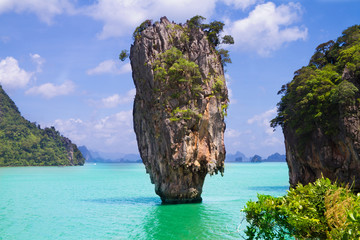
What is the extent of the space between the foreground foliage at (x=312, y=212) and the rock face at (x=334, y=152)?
12.6 m

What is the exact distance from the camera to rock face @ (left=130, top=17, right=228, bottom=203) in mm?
24672

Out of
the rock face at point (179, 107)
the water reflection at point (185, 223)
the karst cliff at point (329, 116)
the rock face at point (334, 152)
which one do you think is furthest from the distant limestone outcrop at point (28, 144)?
the karst cliff at point (329, 116)

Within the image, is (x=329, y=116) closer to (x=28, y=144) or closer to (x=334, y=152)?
(x=334, y=152)

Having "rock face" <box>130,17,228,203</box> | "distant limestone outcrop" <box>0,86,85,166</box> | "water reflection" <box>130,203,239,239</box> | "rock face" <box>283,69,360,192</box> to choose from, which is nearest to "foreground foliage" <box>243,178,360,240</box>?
"water reflection" <box>130,203,239,239</box>

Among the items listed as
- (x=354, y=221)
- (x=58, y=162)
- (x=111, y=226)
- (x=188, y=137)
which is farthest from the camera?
(x=58, y=162)

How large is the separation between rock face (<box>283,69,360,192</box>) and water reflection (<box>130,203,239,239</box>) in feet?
23.5

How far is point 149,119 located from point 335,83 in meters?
13.8

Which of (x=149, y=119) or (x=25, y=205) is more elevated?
(x=149, y=119)

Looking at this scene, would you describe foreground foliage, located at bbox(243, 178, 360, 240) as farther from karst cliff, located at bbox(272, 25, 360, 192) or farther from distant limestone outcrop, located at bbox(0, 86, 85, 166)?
distant limestone outcrop, located at bbox(0, 86, 85, 166)

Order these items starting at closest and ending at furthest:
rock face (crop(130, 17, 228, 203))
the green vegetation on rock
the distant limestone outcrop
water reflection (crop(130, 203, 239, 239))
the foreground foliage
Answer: the foreground foliage
water reflection (crop(130, 203, 239, 239))
the green vegetation on rock
rock face (crop(130, 17, 228, 203))
the distant limestone outcrop

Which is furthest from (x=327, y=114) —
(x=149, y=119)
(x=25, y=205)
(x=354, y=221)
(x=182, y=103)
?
(x=25, y=205)

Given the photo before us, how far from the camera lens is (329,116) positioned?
81.5 ft

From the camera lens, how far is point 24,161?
380 feet

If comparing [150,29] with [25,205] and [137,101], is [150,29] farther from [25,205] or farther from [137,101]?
[25,205]
